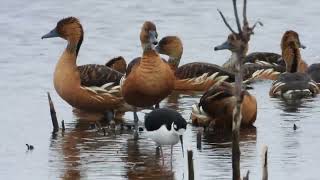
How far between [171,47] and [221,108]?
564 cm

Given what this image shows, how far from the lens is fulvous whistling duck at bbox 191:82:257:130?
648 inches

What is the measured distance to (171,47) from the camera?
22.1 meters

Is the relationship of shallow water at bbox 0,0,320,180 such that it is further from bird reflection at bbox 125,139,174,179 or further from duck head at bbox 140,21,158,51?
duck head at bbox 140,21,158,51

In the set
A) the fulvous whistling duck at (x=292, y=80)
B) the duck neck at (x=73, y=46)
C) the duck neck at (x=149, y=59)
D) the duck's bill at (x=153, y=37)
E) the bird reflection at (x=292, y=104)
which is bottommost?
the bird reflection at (x=292, y=104)

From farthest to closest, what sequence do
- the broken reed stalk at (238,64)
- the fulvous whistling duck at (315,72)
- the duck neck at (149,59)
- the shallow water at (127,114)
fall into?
the fulvous whistling duck at (315,72) < the duck neck at (149,59) < the shallow water at (127,114) < the broken reed stalk at (238,64)

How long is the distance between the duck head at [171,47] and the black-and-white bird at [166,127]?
769 centimetres

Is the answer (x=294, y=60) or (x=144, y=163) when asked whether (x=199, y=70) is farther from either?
(x=144, y=163)

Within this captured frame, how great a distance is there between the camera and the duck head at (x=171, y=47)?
22.0 meters

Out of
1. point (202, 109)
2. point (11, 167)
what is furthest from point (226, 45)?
point (11, 167)

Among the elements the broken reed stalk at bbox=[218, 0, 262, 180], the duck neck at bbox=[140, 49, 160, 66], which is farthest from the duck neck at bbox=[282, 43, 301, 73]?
the broken reed stalk at bbox=[218, 0, 262, 180]

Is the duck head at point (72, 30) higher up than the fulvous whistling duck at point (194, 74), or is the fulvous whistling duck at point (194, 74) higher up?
the duck head at point (72, 30)

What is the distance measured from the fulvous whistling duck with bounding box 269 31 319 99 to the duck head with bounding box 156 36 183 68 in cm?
184

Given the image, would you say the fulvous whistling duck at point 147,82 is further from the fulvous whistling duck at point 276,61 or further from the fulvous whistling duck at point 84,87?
the fulvous whistling duck at point 276,61

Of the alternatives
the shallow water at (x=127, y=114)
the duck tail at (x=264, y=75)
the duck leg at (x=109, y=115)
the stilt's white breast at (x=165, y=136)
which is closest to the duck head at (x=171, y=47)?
the duck tail at (x=264, y=75)
